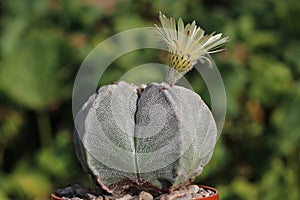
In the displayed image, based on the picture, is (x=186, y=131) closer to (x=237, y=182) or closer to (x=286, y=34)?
(x=237, y=182)

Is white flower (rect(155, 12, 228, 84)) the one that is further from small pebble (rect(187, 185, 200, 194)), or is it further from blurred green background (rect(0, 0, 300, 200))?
blurred green background (rect(0, 0, 300, 200))

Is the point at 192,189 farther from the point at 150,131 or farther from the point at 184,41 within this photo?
the point at 184,41

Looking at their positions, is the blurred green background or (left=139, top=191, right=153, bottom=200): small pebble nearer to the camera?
(left=139, top=191, right=153, bottom=200): small pebble

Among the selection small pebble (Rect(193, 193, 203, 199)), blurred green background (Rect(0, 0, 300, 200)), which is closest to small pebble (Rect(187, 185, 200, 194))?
small pebble (Rect(193, 193, 203, 199))

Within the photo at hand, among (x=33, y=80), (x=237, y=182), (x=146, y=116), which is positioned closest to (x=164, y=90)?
(x=146, y=116)

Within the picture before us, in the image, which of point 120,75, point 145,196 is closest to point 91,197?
point 145,196

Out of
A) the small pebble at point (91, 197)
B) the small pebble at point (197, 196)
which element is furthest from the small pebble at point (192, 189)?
the small pebble at point (91, 197)
